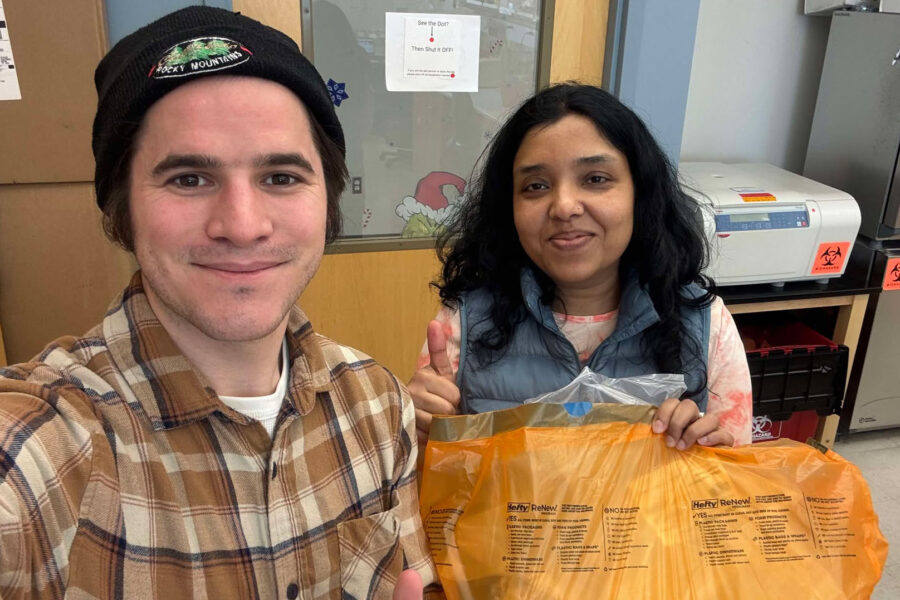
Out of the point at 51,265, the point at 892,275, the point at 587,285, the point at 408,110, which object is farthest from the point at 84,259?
the point at 892,275

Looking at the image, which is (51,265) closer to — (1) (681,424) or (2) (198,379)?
(2) (198,379)

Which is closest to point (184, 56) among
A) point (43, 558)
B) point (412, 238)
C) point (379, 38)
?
point (43, 558)

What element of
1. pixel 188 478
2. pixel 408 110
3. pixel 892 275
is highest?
pixel 408 110

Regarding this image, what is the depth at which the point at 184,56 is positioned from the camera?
2.45 ft

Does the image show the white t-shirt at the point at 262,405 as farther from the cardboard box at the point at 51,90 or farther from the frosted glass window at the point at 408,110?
the frosted glass window at the point at 408,110

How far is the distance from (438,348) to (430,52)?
1.37 m

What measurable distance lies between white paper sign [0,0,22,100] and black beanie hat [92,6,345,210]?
3.67 feet

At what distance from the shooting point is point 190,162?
2.46 ft

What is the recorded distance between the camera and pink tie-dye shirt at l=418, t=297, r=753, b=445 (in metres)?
1.23

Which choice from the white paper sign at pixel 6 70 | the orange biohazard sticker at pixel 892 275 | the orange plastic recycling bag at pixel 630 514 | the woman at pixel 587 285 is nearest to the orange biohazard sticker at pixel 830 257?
the orange biohazard sticker at pixel 892 275

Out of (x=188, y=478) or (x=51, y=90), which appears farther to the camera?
(x=51, y=90)

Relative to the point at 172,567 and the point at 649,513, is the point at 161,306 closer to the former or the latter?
the point at 172,567

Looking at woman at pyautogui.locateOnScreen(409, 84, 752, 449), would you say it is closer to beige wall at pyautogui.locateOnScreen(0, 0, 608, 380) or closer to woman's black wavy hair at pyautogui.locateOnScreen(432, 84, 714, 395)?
woman's black wavy hair at pyautogui.locateOnScreen(432, 84, 714, 395)

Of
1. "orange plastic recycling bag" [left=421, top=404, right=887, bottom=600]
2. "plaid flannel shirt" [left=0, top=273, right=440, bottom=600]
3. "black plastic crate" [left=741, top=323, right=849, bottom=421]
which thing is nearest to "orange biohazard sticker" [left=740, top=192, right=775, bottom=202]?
"black plastic crate" [left=741, top=323, right=849, bottom=421]
